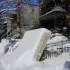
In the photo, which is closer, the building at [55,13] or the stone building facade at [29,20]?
the building at [55,13]

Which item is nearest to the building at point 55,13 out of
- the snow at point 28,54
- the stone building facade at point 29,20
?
the stone building facade at point 29,20

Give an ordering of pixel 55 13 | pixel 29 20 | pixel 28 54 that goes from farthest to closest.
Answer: pixel 29 20
pixel 55 13
pixel 28 54

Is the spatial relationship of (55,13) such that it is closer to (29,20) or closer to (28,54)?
(29,20)

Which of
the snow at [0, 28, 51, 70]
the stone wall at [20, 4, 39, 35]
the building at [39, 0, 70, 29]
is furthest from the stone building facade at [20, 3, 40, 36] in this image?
the snow at [0, 28, 51, 70]

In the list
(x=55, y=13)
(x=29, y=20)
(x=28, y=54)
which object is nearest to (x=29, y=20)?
(x=29, y=20)

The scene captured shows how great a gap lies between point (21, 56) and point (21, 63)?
1.70ft

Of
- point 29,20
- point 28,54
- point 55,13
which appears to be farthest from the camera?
point 29,20

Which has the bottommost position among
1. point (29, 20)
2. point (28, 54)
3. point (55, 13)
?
point (29, 20)

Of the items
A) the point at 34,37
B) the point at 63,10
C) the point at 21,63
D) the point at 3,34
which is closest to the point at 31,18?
the point at 3,34

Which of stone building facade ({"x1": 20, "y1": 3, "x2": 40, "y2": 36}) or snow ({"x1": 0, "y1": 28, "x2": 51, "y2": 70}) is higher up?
snow ({"x1": 0, "y1": 28, "x2": 51, "y2": 70})

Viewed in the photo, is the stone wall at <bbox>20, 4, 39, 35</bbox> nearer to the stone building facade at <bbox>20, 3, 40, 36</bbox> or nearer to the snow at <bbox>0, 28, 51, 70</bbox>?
the stone building facade at <bbox>20, 3, 40, 36</bbox>

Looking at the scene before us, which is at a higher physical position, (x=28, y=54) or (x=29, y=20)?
(x=28, y=54)

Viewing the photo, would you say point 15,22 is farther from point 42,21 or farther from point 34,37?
point 34,37

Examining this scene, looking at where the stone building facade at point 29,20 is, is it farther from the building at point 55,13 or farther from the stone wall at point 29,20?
the building at point 55,13
